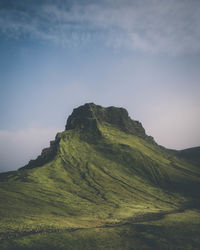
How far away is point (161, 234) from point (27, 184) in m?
108

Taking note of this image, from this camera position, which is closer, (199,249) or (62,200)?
(199,249)

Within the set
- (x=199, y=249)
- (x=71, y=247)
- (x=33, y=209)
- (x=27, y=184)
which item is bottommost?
(x=199, y=249)

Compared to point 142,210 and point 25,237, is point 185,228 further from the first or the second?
point 25,237

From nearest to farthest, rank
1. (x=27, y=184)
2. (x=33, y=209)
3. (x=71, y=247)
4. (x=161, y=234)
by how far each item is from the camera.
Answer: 1. (x=71, y=247)
2. (x=161, y=234)
3. (x=33, y=209)
4. (x=27, y=184)

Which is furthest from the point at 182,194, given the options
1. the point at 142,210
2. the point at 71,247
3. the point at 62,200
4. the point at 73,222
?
the point at 71,247

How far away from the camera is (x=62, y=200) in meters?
140

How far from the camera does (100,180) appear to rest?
19825 centimetres

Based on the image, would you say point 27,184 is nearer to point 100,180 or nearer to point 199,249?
point 100,180

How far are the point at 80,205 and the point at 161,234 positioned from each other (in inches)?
2533

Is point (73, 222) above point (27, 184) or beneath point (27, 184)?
beneath

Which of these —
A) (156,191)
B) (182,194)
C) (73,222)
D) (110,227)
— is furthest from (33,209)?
(182,194)

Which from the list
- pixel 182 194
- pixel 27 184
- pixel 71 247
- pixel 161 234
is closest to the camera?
pixel 71 247

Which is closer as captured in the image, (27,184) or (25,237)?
(25,237)

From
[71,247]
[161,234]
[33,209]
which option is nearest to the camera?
[71,247]
